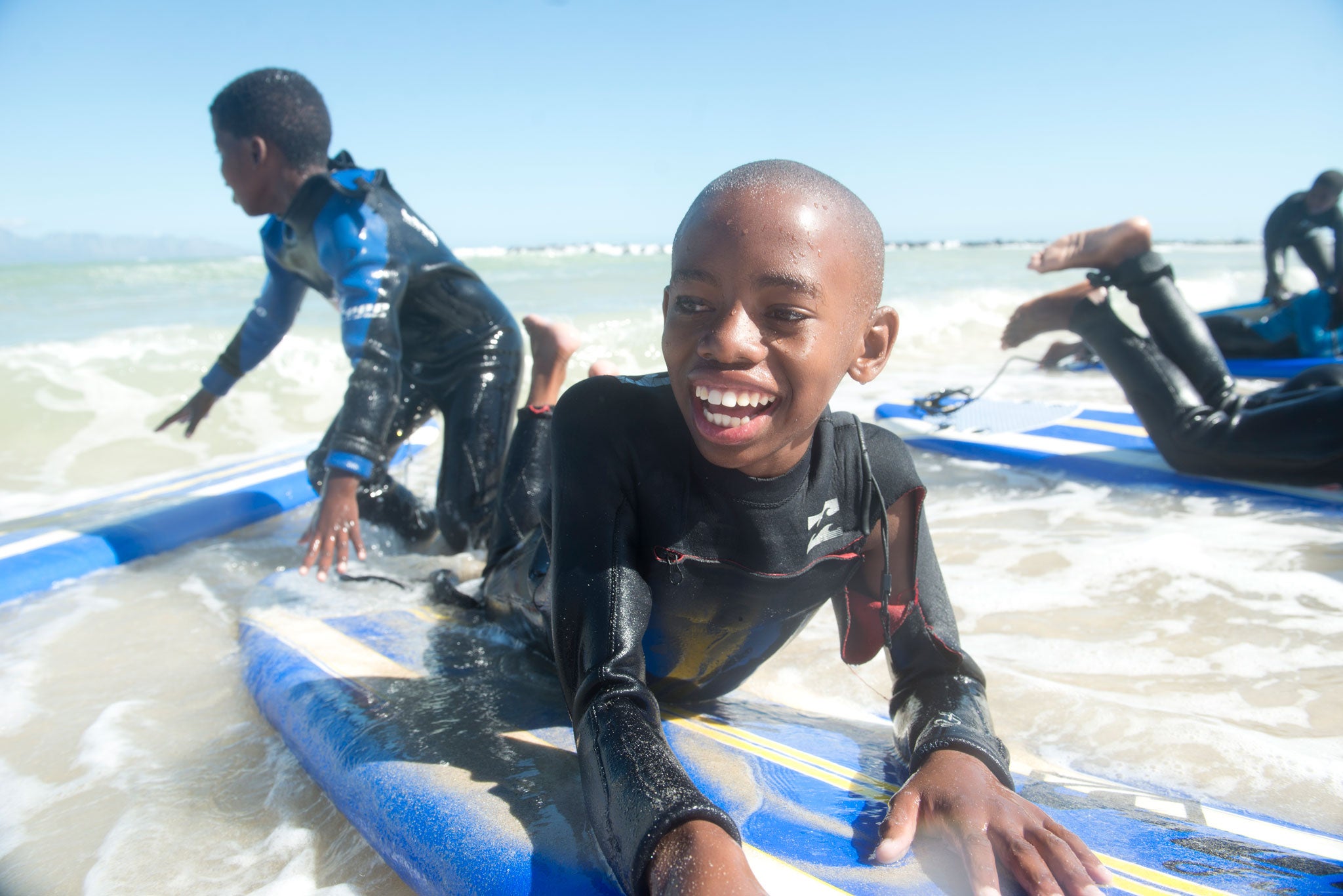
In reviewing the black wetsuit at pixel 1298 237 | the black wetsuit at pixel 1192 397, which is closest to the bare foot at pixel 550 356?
the black wetsuit at pixel 1192 397

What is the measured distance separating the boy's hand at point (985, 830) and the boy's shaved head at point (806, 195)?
0.73 metres

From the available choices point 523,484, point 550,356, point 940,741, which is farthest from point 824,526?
point 550,356

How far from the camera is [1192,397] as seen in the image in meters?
3.59

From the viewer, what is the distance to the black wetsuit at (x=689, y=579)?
1.26 m

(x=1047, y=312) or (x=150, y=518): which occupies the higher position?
(x=1047, y=312)

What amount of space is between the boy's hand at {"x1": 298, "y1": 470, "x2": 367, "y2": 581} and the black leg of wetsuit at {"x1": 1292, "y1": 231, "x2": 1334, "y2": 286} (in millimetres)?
9056

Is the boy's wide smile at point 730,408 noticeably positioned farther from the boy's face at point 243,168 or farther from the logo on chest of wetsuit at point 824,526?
the boy's face at point 243,168

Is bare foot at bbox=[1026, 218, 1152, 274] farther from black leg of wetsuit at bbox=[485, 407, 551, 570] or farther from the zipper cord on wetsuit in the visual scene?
the zipper cord on wetsuit

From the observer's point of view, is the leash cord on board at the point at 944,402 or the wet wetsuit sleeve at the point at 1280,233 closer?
the leash cord on board at the point at 944,402

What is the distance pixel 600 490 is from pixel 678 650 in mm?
380

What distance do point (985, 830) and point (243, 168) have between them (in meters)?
3.04

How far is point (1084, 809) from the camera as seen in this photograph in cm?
140

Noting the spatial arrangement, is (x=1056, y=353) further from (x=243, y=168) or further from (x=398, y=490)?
(x=243, y=168)

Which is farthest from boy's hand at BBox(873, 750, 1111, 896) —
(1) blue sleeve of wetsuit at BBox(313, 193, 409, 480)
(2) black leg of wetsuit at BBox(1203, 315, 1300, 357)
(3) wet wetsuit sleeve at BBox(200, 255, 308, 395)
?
(2) black leg of wetsuit at BBox(1203, 315, 1300, 357)
